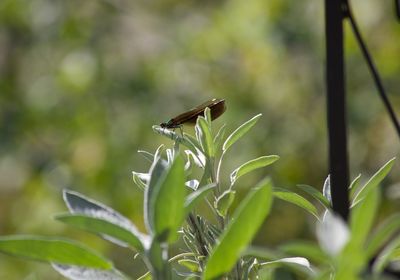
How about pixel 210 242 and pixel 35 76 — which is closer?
pixel 210 242

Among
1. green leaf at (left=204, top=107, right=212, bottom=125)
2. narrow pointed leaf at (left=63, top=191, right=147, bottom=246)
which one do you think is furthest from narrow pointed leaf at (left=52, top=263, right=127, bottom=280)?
green leaf at (left=204, top=107, right=212, bottom=125)

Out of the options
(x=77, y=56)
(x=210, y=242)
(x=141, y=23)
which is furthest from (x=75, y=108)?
(x=210, y=242)

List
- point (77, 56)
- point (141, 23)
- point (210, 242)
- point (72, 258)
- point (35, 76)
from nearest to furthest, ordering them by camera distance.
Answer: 1. point (72, 258)
2. point (210, 242)
3. point (77, 56)
4. point (35, 76)
5. point (141, 23)

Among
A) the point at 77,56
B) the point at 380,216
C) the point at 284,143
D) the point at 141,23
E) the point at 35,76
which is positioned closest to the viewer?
the point at 380,216

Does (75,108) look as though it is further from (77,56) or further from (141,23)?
(141,23)

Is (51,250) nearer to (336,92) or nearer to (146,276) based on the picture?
(146,276)

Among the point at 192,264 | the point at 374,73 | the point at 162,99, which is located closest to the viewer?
the point at 192,264

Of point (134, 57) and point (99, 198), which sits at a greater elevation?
point (134, 57)

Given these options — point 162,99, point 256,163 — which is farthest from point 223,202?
point 162,99

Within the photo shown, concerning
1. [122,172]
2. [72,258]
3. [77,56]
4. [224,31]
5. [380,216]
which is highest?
[77,56]
